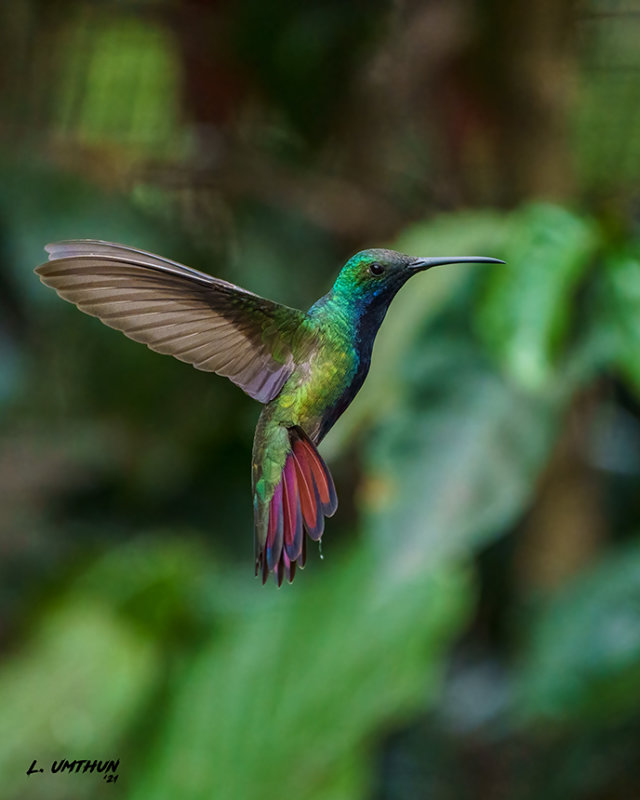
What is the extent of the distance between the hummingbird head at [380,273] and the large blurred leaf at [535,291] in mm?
372

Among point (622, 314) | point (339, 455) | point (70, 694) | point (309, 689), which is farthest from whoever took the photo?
point (70, 694)

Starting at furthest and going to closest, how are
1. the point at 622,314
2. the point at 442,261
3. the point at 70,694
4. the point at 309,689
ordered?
the point at 70,694, the point at 309,689, the point at 622,314, the point at 442,261

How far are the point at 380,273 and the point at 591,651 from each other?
3.74ft

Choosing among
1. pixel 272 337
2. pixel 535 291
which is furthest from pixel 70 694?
pixel 272 337

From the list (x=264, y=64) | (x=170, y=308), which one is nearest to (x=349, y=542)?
(x=264, y=64)

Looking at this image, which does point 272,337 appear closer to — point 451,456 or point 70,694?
point 451,456

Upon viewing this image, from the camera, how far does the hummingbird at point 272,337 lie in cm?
26

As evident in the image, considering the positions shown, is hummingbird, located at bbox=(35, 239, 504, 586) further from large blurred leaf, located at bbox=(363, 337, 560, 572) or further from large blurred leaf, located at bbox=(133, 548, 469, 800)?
large blurred leaf, located at bbox=(133, 548, 469, 800)

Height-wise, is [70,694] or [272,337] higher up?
[70,694]

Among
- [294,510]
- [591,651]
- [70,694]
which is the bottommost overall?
[294,510]

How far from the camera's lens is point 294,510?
0.90 feet

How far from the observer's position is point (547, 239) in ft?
2.51

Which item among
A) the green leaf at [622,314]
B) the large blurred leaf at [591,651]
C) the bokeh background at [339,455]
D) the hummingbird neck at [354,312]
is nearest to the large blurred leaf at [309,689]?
the bokeh background at [339,455]

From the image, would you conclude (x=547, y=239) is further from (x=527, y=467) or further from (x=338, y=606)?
(x=338, y=606)
